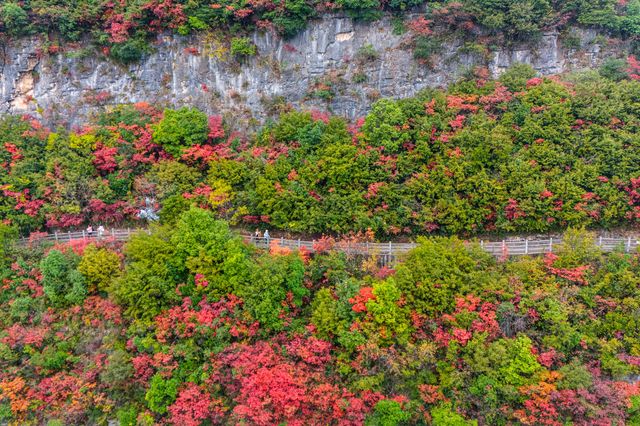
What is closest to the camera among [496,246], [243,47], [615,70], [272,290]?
[272,290]

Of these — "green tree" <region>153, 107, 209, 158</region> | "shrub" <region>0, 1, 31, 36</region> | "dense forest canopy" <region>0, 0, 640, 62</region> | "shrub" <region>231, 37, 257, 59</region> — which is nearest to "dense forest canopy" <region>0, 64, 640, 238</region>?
"green tree" <region>153, 107, 209, 158</region>

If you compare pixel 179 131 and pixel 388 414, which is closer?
pixel 388 414

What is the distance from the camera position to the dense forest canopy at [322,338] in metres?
18.4

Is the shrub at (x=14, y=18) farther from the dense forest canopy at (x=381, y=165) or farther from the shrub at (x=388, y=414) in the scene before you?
the shrub at (x=388, y=414)

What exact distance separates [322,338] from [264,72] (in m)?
19.3

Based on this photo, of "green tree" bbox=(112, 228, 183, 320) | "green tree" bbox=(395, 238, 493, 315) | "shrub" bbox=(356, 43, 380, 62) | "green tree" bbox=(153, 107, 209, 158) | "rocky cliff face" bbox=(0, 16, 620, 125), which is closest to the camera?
"green tree" bbox=(395, 238, 493, 315)

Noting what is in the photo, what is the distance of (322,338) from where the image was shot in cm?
2011

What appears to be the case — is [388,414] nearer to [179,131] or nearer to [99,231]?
[99,231]

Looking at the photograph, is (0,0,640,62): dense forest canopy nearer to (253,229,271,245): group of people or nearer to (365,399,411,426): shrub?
(253,229,271,245): group of people

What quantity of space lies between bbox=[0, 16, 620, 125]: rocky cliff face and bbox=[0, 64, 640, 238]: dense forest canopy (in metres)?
2.18

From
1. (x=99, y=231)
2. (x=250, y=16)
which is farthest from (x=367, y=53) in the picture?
(x=99, y=231)

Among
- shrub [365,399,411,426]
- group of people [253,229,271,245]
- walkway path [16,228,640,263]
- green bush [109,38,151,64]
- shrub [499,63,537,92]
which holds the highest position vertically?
green bush [109,38,151,64]

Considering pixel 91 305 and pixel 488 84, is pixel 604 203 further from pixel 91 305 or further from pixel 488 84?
pixel 91 305

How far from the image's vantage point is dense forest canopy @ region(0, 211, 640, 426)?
18.4 meters
